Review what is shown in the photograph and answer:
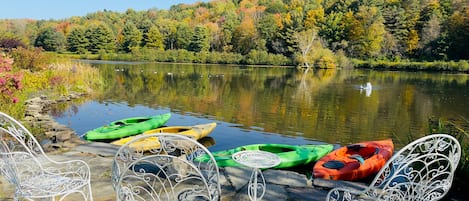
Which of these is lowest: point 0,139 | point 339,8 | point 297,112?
point 297,112

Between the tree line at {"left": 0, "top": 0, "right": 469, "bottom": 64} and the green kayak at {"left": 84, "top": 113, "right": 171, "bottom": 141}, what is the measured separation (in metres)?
36.7

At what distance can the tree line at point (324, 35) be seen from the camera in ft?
144

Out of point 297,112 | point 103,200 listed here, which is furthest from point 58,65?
point 103,200

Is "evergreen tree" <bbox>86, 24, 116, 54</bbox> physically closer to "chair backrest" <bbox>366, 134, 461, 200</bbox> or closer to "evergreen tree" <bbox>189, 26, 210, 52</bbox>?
"evergreen tree" <bbox>189, 26, 210, 52</bbox>

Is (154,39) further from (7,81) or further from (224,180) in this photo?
(224,180)

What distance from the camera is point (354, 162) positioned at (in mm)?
5828

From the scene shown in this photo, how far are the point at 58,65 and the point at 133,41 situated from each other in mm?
41303

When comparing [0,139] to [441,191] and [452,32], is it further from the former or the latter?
[452,32]

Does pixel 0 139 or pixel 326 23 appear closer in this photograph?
pixel 0 139

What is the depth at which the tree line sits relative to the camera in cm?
4381

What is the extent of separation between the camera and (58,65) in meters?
16.1

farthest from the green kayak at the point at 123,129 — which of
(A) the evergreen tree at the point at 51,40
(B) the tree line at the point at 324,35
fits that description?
(A) the evergreen tree at the point at 51,40

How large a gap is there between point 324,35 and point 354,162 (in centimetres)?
4762

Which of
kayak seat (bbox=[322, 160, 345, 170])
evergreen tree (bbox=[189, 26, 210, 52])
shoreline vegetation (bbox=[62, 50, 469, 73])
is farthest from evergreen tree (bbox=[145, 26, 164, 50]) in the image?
kayak seat (bbox=[322, 160, 345, 170])
